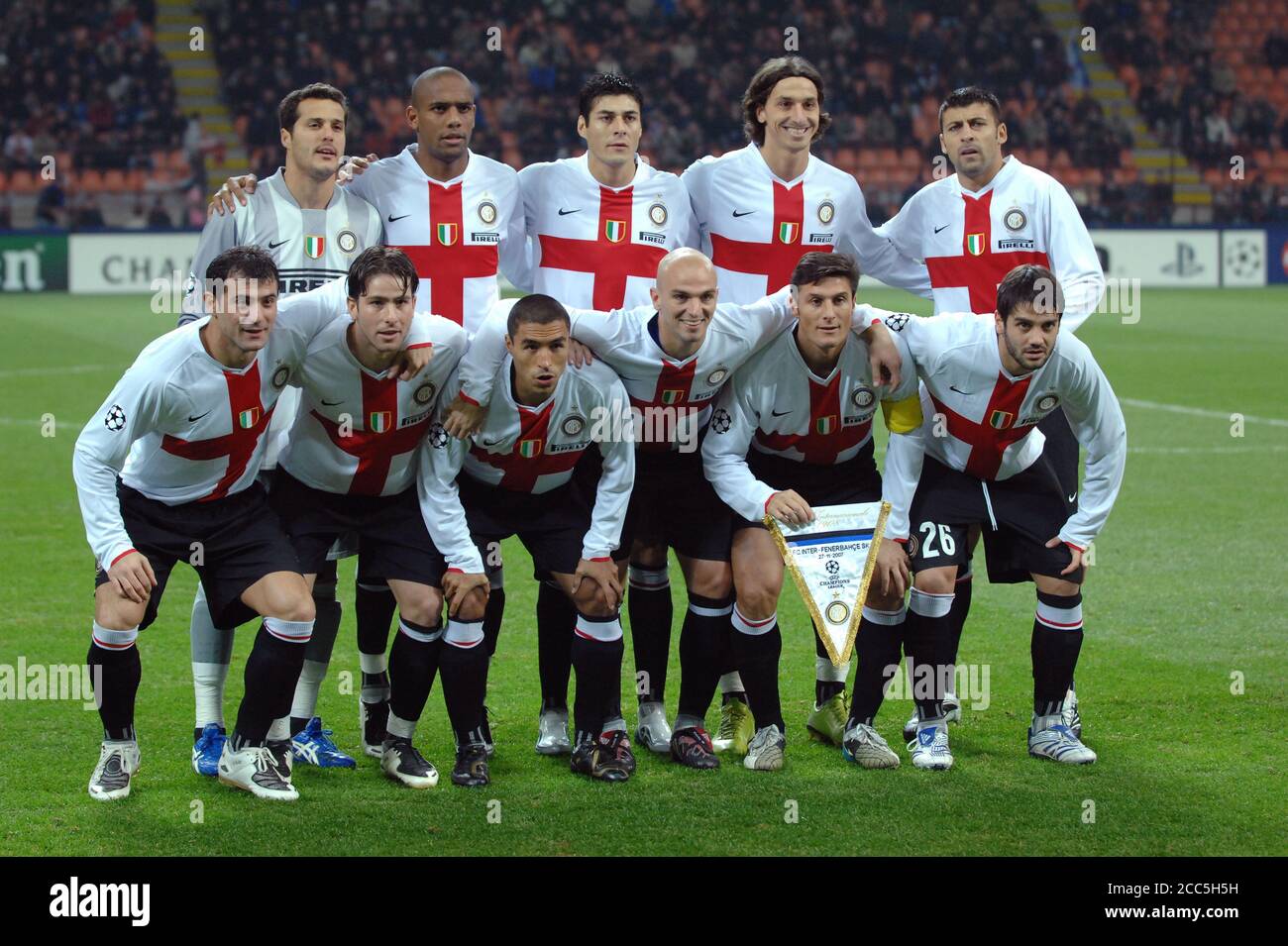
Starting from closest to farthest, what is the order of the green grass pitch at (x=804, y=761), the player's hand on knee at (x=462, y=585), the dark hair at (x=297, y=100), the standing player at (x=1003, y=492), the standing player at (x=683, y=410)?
the green grass pitch at (x=804, y=761) < the player's hand on knee at (x=462, y=585) < the standing player at (x=683, y=410) < the standing player at (x=1003, y=492) < the dark hair at (x=297, y=100)

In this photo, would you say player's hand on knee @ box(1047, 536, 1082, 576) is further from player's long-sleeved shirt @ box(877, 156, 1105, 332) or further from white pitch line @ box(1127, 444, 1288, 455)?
white pitch line @ box(1127, 444, 1288, 455)

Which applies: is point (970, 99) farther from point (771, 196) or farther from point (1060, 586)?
point (1060, 586)

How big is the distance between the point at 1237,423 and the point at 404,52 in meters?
19.9

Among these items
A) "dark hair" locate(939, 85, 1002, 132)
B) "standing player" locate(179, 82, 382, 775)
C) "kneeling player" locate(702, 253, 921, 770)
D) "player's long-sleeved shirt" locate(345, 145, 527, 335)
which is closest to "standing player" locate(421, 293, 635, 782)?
"kneeling player" locate(702, 253, 921, 770)

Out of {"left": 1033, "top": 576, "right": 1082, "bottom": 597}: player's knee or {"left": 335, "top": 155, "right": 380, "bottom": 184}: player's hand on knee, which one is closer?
{"left": 1033, "top": 576, "right": 1082, "bottom": 597}: player's knee

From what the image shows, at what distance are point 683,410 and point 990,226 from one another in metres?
1.51

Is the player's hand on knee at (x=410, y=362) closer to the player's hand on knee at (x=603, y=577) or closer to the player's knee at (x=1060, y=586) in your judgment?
the player's hand on knee at (x=603, y=577)

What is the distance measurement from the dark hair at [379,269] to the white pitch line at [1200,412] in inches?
373

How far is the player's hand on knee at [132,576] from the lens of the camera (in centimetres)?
480

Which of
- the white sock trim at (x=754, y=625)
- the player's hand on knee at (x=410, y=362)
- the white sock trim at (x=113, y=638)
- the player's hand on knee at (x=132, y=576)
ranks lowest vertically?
the white sock trim at (x=754, y=625)

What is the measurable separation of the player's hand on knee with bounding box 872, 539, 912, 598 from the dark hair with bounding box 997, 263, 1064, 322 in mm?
859

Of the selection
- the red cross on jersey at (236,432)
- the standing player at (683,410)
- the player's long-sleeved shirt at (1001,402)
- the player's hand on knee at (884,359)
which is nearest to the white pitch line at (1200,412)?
the player's long-sleeved shirt at (1001,402)

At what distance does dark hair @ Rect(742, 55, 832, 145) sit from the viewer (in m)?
5.99
